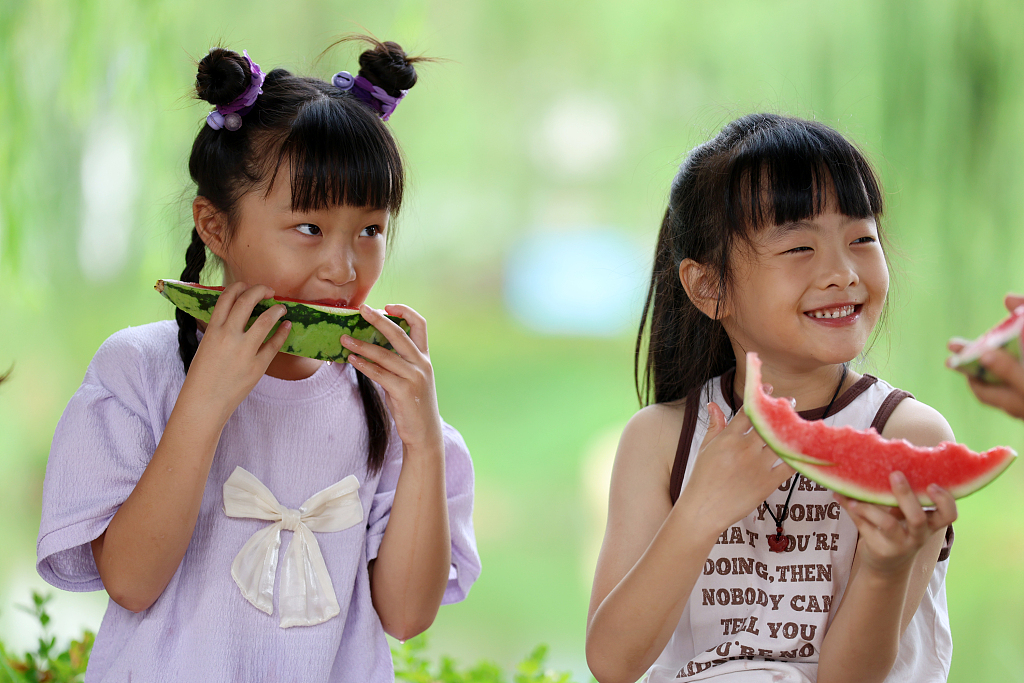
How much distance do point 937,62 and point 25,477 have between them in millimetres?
3860

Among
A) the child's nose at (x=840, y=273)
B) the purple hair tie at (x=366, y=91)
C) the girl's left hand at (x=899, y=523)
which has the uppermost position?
the purple hair tie at (x=366, y=91)

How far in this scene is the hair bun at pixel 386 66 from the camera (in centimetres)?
Answer: 190

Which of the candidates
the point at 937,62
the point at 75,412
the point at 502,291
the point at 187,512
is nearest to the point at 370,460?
the point at 187,512

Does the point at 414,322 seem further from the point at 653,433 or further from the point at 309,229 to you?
the point at 653,433

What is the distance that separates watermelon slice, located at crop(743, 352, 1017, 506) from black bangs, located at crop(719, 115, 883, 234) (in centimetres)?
49

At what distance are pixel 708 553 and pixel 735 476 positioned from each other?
0.16m

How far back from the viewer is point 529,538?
16.8 feet

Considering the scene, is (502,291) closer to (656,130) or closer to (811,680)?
(656,130)

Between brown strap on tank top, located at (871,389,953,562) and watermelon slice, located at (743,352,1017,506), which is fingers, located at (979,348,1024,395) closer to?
watermelon slice, located at (743,352,1017,506)

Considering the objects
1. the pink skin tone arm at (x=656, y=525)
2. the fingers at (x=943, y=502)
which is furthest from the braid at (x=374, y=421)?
the fingers at (x=943, y=502)

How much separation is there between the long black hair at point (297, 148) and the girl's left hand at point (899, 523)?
1030mm

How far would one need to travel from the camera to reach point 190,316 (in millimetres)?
1842

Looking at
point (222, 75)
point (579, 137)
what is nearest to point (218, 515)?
point (222, 75)

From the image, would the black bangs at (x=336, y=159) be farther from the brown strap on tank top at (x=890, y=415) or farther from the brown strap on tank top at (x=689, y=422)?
the brown strap on tank top at (x=890, y=415)
